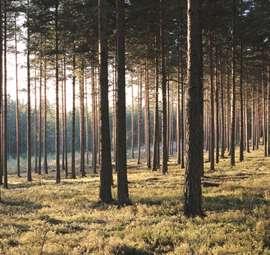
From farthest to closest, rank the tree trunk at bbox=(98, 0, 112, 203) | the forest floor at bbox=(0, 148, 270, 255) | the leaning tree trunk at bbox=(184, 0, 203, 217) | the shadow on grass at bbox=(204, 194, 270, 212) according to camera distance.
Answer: the tree trunk at bbox=(98, 0, 112, 203) < the shadow on grass at bbox=(204, 194, 270, 212) < the leaning tree trunk at bbox=(184, 0, 203, 217) < the forest floor at bbox=(0, 148, 270, 255)

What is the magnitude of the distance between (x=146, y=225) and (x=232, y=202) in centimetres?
458

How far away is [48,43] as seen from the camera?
128ft

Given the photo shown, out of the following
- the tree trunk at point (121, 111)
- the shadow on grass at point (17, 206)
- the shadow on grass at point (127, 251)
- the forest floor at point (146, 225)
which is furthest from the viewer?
the shadow on grass at point (17, 206)

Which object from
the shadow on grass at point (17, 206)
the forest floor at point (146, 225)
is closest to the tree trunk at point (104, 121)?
the forest floor at point (146, 225)

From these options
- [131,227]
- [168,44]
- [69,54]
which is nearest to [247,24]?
[168,44]

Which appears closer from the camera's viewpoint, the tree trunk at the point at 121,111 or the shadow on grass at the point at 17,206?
the tree trunk at the point at 121,111

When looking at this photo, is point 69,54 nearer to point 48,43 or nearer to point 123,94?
point 48,43

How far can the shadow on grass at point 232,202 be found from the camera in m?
15.3

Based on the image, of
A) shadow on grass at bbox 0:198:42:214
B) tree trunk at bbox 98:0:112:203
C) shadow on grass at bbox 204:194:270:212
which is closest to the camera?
A: shadow on grass at bbox 204:194:270:212

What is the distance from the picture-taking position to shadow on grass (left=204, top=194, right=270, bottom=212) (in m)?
15.3

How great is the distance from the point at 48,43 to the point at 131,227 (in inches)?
1122

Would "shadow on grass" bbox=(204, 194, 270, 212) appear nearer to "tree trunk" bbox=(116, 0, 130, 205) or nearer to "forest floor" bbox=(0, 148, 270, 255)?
"forest floor" bbox=(0, 148, 270, 255)

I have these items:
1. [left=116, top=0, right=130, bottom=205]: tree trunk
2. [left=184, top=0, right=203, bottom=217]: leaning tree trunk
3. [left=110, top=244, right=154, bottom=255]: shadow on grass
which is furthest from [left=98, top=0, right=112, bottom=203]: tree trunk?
[left=110, top=244, right=154, bottom=255]: shadow on grass

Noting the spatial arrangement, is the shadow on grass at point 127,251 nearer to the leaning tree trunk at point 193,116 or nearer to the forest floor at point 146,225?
the forest floor at point 146,225
